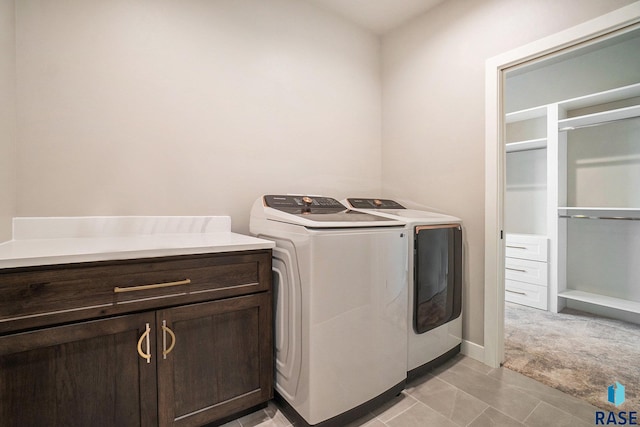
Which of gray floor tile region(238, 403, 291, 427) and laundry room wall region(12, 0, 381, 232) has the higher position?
laundry room wall region(12, 0, 381, 232)

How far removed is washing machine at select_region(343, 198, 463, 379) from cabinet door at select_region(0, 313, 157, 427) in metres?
1.36

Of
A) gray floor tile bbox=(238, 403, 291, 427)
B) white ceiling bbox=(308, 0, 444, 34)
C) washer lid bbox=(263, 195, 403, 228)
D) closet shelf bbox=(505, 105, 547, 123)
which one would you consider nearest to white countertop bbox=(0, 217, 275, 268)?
washer lid bbox=(263, 195, 403, 228)

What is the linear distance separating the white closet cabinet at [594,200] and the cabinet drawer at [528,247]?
0.22 ft

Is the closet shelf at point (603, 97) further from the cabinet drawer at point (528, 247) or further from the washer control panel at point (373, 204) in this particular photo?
the washer control panel at point (373, 204)

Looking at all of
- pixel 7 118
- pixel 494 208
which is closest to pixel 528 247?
pixel 494 208

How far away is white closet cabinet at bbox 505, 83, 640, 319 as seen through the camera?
2.63 metres

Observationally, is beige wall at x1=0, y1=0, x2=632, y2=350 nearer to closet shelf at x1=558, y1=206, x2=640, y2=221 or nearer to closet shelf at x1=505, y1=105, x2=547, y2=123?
closet shelf at x1=505, y1=105, x2=547, y2=123

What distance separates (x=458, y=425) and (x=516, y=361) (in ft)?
3.02

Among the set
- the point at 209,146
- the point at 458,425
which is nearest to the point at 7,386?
the point at 209,146

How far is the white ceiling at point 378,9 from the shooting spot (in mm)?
2225

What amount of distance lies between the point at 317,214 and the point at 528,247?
2.74 m

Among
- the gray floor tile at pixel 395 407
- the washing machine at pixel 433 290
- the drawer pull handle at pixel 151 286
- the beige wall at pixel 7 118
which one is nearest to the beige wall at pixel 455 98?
the washing machine at pixel 433 290

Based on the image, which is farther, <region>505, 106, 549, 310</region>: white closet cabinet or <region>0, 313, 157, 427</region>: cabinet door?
<region>505, 106, 549, 310</region>: white closet cabinet

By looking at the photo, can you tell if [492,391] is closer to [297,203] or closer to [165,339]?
[297,203]
